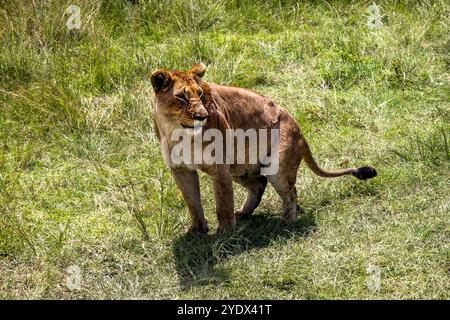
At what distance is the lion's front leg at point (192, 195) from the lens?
6000 mm

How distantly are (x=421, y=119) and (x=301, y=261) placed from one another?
231 cm

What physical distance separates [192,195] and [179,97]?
2.12 feet

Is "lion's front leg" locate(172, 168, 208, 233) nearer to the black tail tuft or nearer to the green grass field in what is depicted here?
the green grass field

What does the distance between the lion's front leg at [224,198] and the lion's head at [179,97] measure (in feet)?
1.28

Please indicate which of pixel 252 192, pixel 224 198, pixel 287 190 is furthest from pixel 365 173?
pixel 224 198

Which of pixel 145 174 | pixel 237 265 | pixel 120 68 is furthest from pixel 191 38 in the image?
pixel 237 265

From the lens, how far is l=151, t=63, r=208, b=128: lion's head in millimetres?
5613

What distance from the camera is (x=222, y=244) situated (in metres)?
5.86

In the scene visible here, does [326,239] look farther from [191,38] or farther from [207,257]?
[191,38]

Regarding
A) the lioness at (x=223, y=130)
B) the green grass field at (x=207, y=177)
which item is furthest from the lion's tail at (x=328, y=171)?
the green grass field at (x=207, y=177)

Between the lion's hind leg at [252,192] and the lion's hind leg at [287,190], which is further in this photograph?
the lion's hind leg at [252,192]

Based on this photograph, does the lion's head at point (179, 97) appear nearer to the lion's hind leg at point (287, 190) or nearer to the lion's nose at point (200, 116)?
the lion's nose at point (200, 116)

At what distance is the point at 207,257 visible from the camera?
5.80 m

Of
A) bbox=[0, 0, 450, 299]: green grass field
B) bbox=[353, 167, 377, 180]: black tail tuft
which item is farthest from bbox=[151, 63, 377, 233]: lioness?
bbox=[0, 0, 450, 299]: green grass field
